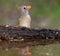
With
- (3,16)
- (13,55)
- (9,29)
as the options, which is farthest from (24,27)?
(3,16)

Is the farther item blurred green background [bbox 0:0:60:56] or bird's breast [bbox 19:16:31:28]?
blurred green background [bbox 0:0:60:56]

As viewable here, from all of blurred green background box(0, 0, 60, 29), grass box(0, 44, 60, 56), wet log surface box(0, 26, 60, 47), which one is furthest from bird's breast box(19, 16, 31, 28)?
blurred green background box(0, 0, 60, 29)

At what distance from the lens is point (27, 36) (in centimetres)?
712

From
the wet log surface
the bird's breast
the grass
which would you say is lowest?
the grass

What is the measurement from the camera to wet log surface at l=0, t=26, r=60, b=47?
7.04 meters

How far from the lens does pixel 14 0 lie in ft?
45.8

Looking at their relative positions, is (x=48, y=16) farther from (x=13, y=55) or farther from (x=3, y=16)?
(x=13, y=55)

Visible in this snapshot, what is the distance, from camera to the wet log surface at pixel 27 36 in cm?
704

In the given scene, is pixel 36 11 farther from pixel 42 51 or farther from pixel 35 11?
pixel 42 51

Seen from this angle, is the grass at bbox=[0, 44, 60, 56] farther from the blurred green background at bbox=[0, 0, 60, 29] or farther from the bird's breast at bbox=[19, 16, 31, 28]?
the blurred green background at bbox=[0, 0, 60, 29]

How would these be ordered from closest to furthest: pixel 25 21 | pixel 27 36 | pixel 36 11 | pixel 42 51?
pixel 42 51, pixel 27 36, pixel 25 21, pixel 36 11

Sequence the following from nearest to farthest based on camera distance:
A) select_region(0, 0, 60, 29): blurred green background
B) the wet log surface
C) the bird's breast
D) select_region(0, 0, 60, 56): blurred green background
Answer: the wet log surface, the bird's breast, select_region(0, 0, 60, 56): blurred green background, select_region(0, 0, 60, 29): blurred green background

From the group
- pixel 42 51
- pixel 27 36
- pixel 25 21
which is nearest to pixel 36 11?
pixel 25 21

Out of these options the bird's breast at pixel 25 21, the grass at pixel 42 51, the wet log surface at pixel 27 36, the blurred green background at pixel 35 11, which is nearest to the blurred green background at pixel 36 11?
the blurred green background at pixel 35 11
